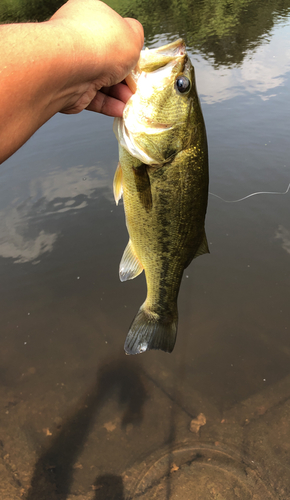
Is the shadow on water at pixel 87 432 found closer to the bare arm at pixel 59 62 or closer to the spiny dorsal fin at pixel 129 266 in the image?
the spiny dorsal fin at pixel 129 266

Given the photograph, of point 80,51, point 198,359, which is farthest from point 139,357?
point 80,51

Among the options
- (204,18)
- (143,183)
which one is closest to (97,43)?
(143,183)

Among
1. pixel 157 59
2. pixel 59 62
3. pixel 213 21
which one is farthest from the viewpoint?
pixel 213 21

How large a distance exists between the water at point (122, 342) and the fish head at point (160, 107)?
8.43 ft

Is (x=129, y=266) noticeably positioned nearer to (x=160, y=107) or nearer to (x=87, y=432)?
(x=160, y=107)

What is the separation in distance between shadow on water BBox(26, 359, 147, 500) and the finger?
2718mm

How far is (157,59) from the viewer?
1.51 meters

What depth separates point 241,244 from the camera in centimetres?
472

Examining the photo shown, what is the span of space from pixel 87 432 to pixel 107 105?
9.44ft

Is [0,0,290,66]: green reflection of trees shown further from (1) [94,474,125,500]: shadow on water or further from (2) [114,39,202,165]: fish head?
(1) [94,474,125,500]: shadow on water

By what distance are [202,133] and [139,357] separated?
2658 millimetres

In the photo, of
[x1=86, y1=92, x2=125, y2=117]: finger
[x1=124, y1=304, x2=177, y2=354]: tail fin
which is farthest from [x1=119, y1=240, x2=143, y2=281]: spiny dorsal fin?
[x1=86, y1=92, x2=125, y2=117]: finger

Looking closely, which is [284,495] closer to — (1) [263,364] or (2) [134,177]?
(1) [263,364]

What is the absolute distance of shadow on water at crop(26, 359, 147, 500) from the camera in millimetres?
2816
